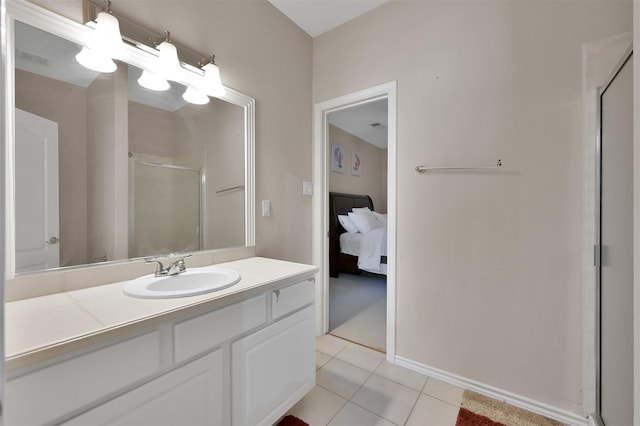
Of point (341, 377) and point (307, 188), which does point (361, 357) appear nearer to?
point (341, 377)

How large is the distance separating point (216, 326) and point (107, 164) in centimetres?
86

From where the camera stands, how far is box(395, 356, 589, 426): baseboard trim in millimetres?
1376

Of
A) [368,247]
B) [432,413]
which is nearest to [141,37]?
[432,413]

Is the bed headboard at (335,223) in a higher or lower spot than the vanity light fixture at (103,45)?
lower

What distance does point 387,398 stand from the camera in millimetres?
1568

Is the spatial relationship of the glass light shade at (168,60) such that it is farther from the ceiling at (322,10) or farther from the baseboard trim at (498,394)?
the baseboard trim at (498,394)

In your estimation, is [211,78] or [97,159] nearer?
[97,159]

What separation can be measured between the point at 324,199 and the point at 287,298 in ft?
3.88

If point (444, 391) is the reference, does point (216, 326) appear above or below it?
above

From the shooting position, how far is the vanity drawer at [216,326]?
879 mm

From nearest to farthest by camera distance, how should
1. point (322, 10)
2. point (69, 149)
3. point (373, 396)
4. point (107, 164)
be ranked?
point (69, 149), point (107, 164), point (373, 396), point (322, 10)

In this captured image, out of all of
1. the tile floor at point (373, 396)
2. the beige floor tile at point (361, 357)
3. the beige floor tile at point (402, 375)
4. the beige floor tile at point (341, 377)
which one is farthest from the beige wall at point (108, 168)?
the beige floor tile at point (402, 375)

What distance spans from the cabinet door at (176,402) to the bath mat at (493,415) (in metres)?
→ 1.28

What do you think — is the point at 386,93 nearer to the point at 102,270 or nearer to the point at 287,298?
the point at 287,298
